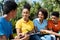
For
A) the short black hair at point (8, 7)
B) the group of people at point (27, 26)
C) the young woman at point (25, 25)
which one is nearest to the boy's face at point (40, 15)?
the group of people at point (27, 26)

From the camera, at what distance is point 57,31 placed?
228 inches

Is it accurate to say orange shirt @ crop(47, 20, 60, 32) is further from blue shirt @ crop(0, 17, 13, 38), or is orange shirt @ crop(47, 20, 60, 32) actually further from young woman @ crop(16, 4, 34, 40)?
blue shirt @ crop(0, 17, 13, 38)

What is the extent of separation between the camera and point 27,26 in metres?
5.26

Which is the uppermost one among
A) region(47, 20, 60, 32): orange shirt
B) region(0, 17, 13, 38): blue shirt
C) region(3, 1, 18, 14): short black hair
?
region(3, 1, 18, 14): short black hair

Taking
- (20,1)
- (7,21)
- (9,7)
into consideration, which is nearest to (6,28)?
(7,21)

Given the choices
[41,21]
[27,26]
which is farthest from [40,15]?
[27,26]

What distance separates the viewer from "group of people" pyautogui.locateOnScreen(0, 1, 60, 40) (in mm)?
4102

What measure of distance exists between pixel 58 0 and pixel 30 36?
243 inches

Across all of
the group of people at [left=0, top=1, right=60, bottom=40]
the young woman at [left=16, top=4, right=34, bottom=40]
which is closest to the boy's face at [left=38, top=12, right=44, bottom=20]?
the group of people at [left=0, top=1, right=60, bottom=40]

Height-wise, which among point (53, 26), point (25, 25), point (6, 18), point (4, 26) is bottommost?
point (53, 26)

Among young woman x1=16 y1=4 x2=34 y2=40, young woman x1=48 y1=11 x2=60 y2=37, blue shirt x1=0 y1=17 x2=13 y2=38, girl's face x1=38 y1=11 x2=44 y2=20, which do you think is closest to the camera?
blue shirt x1=0 y1=17 x2=13 y2=38

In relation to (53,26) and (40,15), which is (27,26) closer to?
(40,15)

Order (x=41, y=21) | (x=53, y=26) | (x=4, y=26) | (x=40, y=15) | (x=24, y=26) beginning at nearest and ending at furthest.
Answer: (x=4, y=26) → (x=24, y=26) → (x=40, y=15) → (x=41, y=21) → (x=53, y=26)

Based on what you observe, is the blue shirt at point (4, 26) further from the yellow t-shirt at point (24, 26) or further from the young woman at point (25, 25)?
the yellow t-shirt at point (24, 26)
